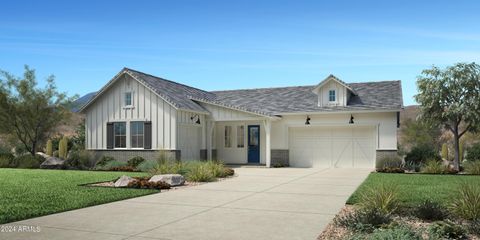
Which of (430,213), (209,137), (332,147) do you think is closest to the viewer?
(430,213)

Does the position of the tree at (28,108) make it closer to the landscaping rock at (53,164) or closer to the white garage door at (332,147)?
the landscaping rock at (53,164)

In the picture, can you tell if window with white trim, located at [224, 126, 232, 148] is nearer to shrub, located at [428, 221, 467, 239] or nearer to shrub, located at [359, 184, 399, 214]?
shrub, located at [359, 184, 399, 214]

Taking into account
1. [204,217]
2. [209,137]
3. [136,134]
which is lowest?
[204,217]

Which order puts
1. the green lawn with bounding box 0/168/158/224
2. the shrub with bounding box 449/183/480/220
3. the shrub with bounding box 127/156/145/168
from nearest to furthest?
the shrub with bounding box 449/183/480/220, the green lawn with bounding box 0/168/158/224, the shrub with bounding box 127/156/145/168

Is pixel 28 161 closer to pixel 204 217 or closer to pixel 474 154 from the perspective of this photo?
pixel 204 217

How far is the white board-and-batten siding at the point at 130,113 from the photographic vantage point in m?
22.7

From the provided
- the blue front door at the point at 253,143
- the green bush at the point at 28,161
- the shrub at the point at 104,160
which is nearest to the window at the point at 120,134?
the shrub at the point at 104,160

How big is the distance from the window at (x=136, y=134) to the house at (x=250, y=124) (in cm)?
5

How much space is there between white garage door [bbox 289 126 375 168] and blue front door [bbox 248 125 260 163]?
206 centimetres

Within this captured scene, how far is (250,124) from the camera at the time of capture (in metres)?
25.9

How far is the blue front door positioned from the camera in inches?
1012

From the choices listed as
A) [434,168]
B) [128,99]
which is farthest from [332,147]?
[128,99]

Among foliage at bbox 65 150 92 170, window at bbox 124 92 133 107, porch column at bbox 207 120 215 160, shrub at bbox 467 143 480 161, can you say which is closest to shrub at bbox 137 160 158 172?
foliage at bbox 65 150 92 170

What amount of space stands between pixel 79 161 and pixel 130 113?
12.0 feet
